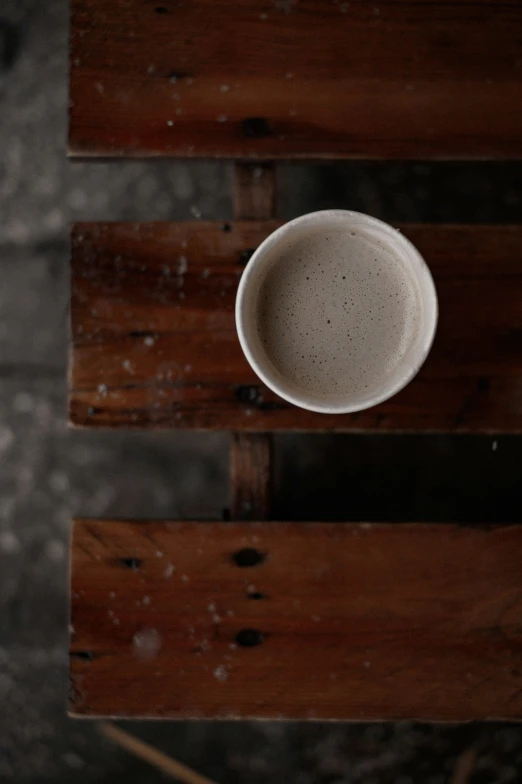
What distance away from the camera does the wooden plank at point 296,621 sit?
2.07 ft

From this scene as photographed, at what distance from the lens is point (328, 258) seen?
571 millimetres

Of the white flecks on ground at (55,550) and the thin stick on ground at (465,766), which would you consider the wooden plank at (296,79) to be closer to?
the white flecks on ground at (55,550)

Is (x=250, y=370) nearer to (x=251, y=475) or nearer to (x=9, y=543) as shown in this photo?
(x=251, y=475)

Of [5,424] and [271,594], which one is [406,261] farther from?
[5,424]

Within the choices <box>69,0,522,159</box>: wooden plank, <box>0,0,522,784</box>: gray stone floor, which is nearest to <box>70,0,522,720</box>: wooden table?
<box>69,0,522,159</box>: wooden plank

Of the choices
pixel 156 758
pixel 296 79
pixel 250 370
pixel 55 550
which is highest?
pixel 296 79

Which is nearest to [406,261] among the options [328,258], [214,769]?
[328,258]

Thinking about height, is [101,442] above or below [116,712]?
above

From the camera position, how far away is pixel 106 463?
881 millimetres

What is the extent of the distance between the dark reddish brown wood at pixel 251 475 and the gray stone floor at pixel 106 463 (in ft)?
0.73

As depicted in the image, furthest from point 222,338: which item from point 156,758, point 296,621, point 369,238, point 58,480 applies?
point 156,758

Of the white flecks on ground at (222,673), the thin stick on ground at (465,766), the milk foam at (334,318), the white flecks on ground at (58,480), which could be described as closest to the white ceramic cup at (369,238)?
the milk foam at (334,318)

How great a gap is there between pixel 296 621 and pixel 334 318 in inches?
10.4

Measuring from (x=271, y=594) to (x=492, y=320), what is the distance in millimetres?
302
